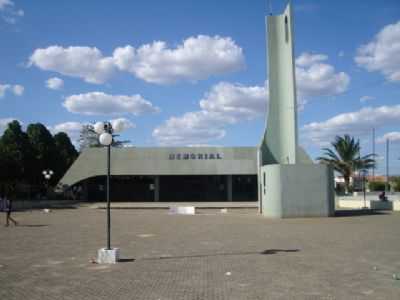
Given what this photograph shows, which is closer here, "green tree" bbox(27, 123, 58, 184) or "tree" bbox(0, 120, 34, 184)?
"tree" bbox(0, 120, 34, 184)

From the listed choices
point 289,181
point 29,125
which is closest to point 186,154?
point 289,181

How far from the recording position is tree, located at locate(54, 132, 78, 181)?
213 ft

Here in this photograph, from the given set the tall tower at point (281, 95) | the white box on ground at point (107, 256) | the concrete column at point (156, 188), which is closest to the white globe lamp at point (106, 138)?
the white box on ground at point (107, 256)

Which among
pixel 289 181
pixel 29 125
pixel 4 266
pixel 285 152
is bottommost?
pixel 4 266

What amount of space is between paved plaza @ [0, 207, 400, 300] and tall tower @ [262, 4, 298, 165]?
11.6 meters

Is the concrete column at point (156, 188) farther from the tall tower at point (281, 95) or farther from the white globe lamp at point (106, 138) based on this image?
the white globe lamp at point (106, 138)

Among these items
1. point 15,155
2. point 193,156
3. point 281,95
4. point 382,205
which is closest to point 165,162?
point 193,156

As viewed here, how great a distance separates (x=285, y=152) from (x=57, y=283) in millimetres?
22251

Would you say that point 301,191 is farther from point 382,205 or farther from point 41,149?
point 41,149

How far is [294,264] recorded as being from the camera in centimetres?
1062

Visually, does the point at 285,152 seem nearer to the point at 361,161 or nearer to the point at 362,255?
the point at 362,255

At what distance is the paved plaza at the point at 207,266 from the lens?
318 inches

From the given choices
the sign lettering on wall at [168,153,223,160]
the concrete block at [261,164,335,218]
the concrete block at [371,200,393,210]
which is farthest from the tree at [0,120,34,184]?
the concrete block at [371,200,393,210]

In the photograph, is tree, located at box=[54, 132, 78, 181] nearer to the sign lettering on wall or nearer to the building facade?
the building facade
